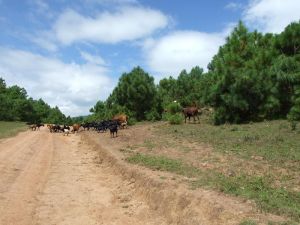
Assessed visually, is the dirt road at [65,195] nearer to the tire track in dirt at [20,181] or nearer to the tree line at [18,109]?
the tire track in dirt at [20,181]

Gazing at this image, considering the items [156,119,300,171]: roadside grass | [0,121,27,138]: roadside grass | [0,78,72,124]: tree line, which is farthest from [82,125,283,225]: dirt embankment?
[0,78,72,124]: tree line

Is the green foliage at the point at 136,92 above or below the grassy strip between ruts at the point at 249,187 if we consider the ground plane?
above

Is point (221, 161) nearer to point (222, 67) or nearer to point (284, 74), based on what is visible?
point (284, 74)

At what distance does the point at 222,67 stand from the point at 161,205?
2673 cm

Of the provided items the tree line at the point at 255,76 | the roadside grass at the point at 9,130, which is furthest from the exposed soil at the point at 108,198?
the roadside grass at the point at 9,130

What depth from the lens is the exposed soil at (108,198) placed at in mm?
9945

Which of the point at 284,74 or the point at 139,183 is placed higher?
the point at 284,74

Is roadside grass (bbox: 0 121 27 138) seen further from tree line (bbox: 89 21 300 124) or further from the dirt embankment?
the dirt embankment

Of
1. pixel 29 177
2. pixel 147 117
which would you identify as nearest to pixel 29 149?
pixel 29 177

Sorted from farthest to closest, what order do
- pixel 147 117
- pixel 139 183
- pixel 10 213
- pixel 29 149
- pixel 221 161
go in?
pixel 147 117 → pixel 29 149 → pixel 221 161 → pixel 139 183 → pixel 10 213

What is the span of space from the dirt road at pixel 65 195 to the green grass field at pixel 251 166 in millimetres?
1665

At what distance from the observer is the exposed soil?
9.95 m

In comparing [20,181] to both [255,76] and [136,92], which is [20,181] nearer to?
[255,76]

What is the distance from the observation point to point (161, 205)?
38.1ft
